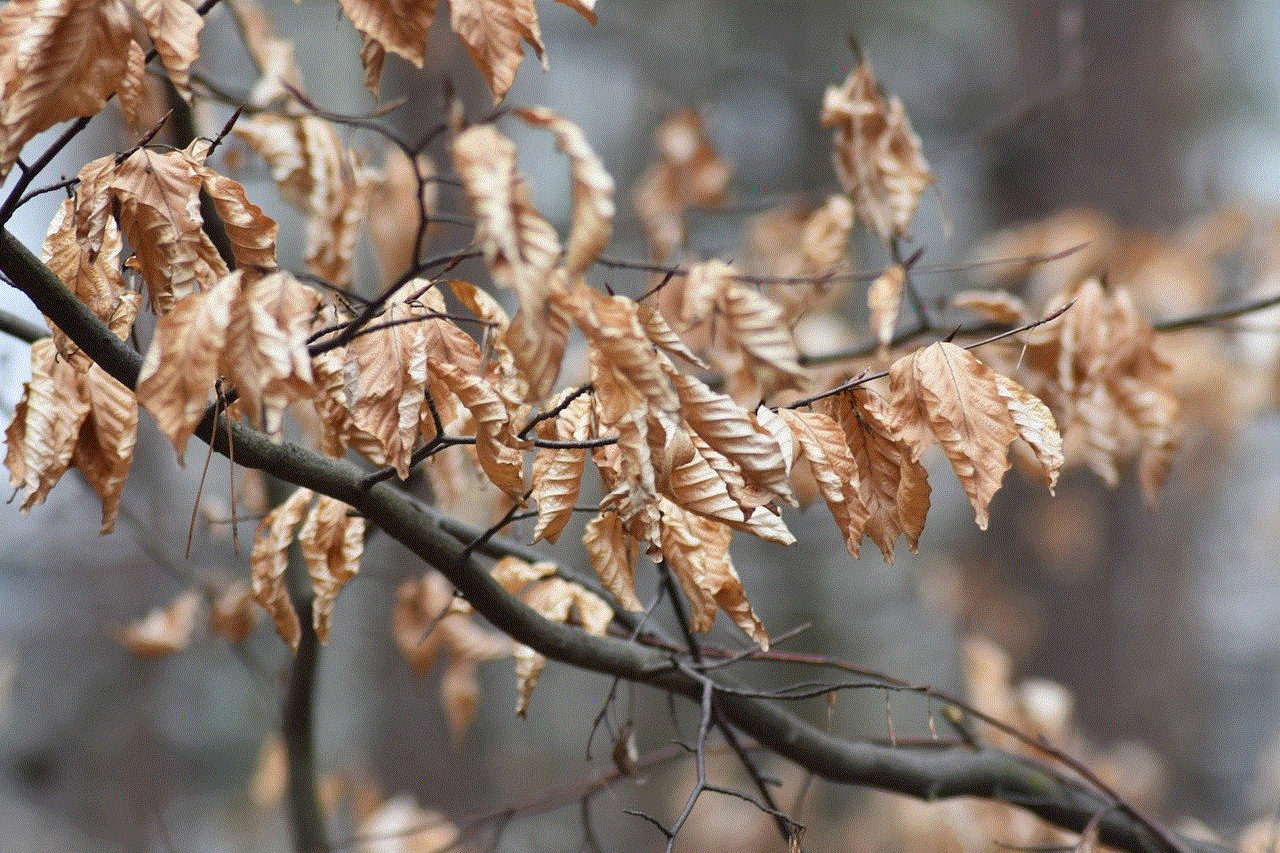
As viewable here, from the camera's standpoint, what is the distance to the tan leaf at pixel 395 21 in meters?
1.05

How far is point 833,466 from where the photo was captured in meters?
Answer: 1.07

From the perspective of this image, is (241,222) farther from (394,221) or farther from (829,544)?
(829,544)

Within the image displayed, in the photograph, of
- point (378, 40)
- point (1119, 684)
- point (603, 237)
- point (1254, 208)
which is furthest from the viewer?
point (1119, 684)

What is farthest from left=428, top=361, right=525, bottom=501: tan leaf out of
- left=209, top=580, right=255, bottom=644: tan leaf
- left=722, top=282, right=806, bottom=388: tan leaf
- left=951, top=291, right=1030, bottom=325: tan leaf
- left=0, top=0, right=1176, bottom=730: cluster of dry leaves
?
left=209, top=580, right=255, bottom=644: tan leaf

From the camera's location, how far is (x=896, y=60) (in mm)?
6941

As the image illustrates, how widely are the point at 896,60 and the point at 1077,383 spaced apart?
5.67m

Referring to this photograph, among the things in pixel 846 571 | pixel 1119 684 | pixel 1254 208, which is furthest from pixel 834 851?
pixel 1254 208

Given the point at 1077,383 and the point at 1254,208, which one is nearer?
the point at 1077,383

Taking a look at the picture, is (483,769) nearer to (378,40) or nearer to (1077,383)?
(1077,383)

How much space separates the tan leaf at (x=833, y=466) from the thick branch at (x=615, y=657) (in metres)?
0.35

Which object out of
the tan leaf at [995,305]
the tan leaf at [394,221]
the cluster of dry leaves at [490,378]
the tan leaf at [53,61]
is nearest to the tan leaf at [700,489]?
the cluster of dry leaves at [490,378]

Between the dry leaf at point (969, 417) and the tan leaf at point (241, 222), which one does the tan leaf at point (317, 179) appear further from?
the dry leaf at point (969, 417)

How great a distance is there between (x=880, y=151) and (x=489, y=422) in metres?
1.09

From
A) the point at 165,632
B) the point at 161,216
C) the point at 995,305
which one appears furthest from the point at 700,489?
the point at 165,632
